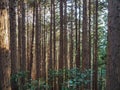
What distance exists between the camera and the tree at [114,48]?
4.94 m

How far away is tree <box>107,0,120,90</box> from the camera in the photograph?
195 inches

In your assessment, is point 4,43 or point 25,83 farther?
point 25,83

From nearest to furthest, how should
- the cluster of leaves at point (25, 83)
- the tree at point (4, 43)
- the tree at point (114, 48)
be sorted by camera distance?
the tree at point (114, 48) → the tree at point (4, 43) → the cluster of leaves at point (25, 83)

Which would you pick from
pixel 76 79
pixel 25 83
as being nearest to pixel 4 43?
pixel 76 79

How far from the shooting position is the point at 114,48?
5004 mm

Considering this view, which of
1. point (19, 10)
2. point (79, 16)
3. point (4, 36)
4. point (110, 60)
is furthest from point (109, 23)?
point (19, 10)

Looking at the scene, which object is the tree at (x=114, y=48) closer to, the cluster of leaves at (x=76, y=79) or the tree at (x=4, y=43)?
the cluster of leaves at (x=76, y=79)

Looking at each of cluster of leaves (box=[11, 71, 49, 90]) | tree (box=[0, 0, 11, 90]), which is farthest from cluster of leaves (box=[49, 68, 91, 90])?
cluster of leaves (box=[11, 71, 49, 90])

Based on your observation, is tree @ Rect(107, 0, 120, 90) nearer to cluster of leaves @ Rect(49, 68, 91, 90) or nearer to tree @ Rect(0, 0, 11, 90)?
cluster of leaves @ Rect(49, 68, 91, 90)

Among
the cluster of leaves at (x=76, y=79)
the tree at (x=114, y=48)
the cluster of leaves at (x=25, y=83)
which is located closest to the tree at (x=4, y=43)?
the cluster of leaves at (x=76, y=79)

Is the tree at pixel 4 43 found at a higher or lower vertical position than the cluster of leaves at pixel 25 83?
higher

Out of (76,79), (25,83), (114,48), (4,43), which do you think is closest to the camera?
(114,48)

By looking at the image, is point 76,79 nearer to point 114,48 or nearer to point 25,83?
point 114,48

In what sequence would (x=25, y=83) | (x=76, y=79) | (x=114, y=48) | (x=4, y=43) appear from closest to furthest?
1. (x=114, y=48)
2. (x=4, y=43)
3. (x=76, y=79)
4. (x=25, y=83)
